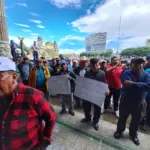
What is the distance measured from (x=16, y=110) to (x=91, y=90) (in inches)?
93.4

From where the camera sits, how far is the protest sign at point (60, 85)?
4.14m

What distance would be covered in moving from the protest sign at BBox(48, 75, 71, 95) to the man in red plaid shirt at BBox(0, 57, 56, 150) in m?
2.70

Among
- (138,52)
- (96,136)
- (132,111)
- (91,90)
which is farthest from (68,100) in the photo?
(138,52)

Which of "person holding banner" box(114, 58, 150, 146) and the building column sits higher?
the building column

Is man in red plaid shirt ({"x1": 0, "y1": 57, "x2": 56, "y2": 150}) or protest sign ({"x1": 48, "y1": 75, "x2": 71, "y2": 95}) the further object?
protest sign ({"x1": 48, "y1": 75, "x2": 71, "y2": 95})

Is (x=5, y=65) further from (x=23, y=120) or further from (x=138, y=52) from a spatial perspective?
(x=138, y=52)

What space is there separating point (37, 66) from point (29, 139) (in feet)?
11.0

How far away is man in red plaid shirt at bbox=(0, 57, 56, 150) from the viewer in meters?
1.28

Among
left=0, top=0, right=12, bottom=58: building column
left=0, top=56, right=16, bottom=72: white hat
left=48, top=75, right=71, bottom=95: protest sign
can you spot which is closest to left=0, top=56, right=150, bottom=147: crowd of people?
left=0, top=56, right=16, bottom=72: white hat

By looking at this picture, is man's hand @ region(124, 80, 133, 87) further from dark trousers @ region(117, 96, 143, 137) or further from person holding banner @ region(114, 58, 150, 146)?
dark trousers @ region(117, 96, 143, 137)

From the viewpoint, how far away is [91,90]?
137 inches

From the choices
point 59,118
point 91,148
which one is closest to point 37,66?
point 59,118

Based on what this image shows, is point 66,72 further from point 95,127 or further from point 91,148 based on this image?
point 91,148

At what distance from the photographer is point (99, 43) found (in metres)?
101
